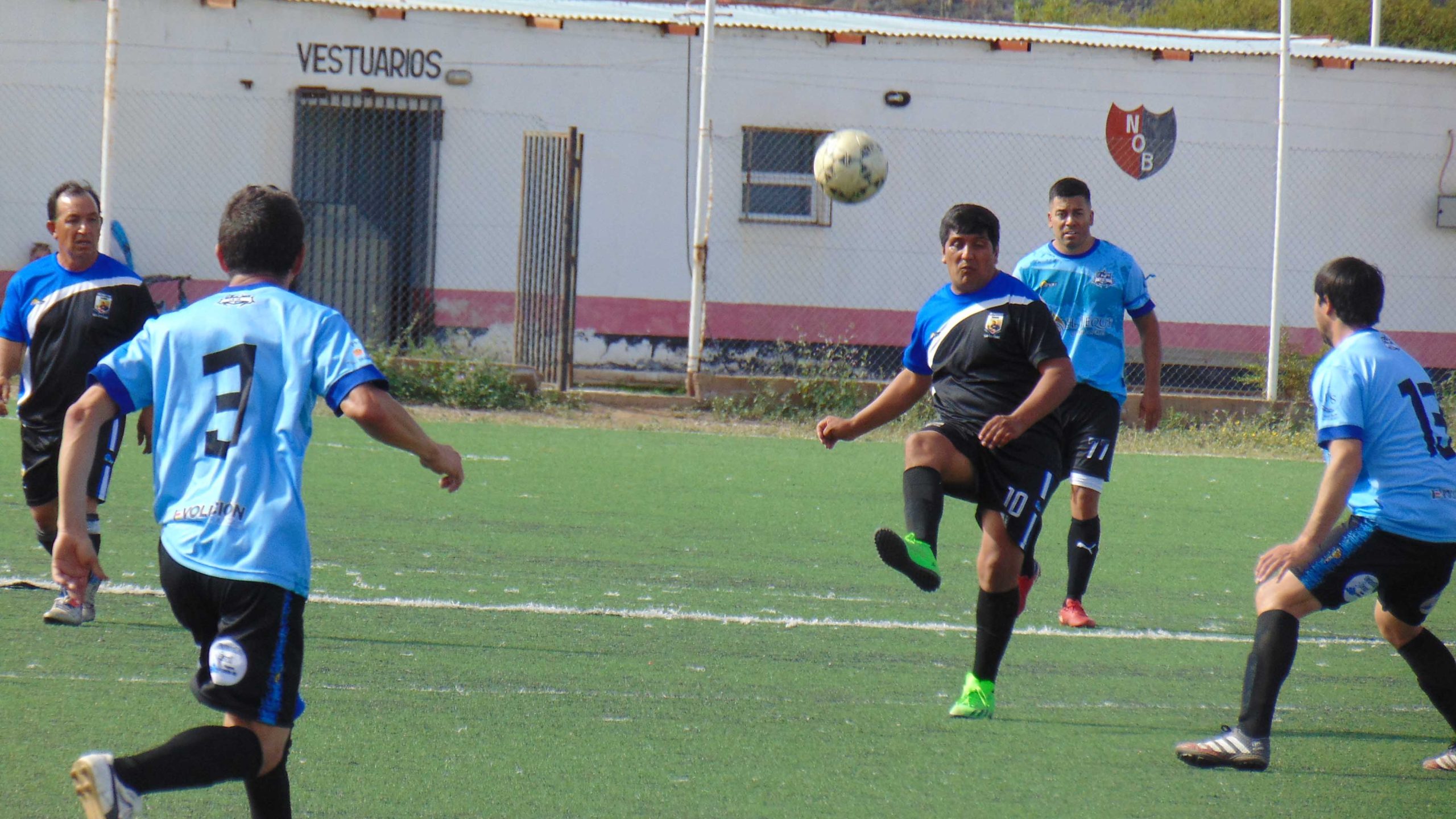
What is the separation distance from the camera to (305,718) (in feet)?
14.7

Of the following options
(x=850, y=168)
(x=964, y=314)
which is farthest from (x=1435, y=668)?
(x=850, y=168)

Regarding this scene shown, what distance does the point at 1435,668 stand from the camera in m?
4.39

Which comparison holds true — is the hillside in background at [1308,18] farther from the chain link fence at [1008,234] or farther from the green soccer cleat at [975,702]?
the green soccer cleat at [975,702]

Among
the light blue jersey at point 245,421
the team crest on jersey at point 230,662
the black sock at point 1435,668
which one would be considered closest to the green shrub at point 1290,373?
the black sock at point 1435,668

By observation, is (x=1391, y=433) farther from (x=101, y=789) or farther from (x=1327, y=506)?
(x=101, y=789)

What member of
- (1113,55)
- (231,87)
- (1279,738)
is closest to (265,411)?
(1279,738)

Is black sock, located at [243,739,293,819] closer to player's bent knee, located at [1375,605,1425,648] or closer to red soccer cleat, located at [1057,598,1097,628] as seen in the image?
player's bent knee, located at [1375,605,1425,648]

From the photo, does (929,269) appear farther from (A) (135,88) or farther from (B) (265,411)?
(B) (265,411)

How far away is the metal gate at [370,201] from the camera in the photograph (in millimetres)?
15008

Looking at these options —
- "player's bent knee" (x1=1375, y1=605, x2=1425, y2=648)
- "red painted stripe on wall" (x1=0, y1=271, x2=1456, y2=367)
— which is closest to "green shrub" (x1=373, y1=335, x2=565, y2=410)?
"red painted stripe on wall" (x1=0, y1=271, x2=1456, y2=367)

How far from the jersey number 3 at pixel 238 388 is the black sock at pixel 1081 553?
4234 mm

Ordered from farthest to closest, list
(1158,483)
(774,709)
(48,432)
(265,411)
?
1. (1158,483)
2. (48,432)
3. (774,709)
4. (265,411)

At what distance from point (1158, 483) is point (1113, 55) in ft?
21.7

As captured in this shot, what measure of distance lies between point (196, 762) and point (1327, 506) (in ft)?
10.0
